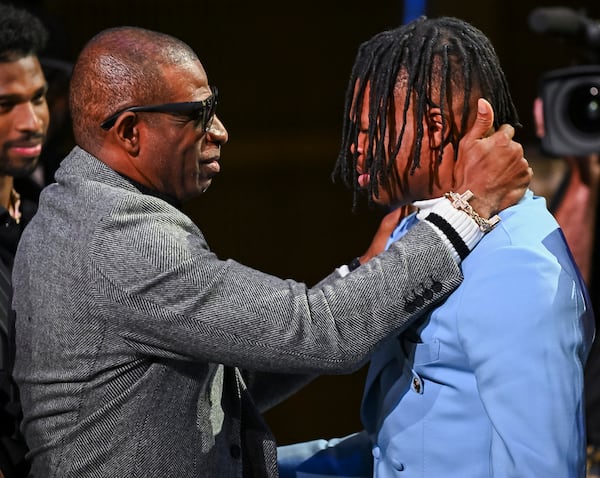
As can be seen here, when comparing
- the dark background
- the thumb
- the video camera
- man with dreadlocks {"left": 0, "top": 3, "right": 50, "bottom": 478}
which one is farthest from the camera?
the dark background

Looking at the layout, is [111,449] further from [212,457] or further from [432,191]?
[432,191]

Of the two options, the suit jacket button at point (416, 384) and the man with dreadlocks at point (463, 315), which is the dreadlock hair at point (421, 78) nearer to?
the man with dreadlocks at point (463, 315)

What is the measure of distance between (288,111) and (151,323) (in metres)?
2.68

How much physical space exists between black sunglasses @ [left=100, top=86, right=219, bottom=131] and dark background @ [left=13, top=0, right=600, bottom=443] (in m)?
2.26

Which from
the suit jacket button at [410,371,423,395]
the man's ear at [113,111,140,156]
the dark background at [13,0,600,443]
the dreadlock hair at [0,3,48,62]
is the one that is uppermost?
the man's ear at [113,111,140,156]

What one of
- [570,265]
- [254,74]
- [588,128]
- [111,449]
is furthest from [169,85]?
[254,74]

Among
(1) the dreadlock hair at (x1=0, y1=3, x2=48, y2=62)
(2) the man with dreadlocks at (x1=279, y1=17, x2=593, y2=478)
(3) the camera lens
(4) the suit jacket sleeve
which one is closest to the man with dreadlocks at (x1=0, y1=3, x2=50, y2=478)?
(1) the dreadlock hair at (x1=0, y1=3, x2=48, y2=62)

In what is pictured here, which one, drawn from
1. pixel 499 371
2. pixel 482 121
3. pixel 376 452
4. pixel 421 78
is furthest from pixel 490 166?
pixel 376 452

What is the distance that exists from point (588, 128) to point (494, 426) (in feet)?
4.78

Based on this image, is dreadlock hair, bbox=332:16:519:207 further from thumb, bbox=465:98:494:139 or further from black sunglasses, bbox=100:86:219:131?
black sunglasses, bbox=100:86:219:131

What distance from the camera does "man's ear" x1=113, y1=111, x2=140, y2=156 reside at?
5.56 feet

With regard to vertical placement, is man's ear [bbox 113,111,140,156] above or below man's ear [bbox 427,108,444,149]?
below

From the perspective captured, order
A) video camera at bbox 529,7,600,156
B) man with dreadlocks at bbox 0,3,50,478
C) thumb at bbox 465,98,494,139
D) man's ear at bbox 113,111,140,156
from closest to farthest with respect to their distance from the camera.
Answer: thumb at bbox 465,98,494,139
man's ear at bbox 113,111,140,156
man with dreadlocks at bbox 0,3,50,478
video camera at bbox 529,7,600,156

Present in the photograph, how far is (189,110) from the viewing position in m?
1.73
